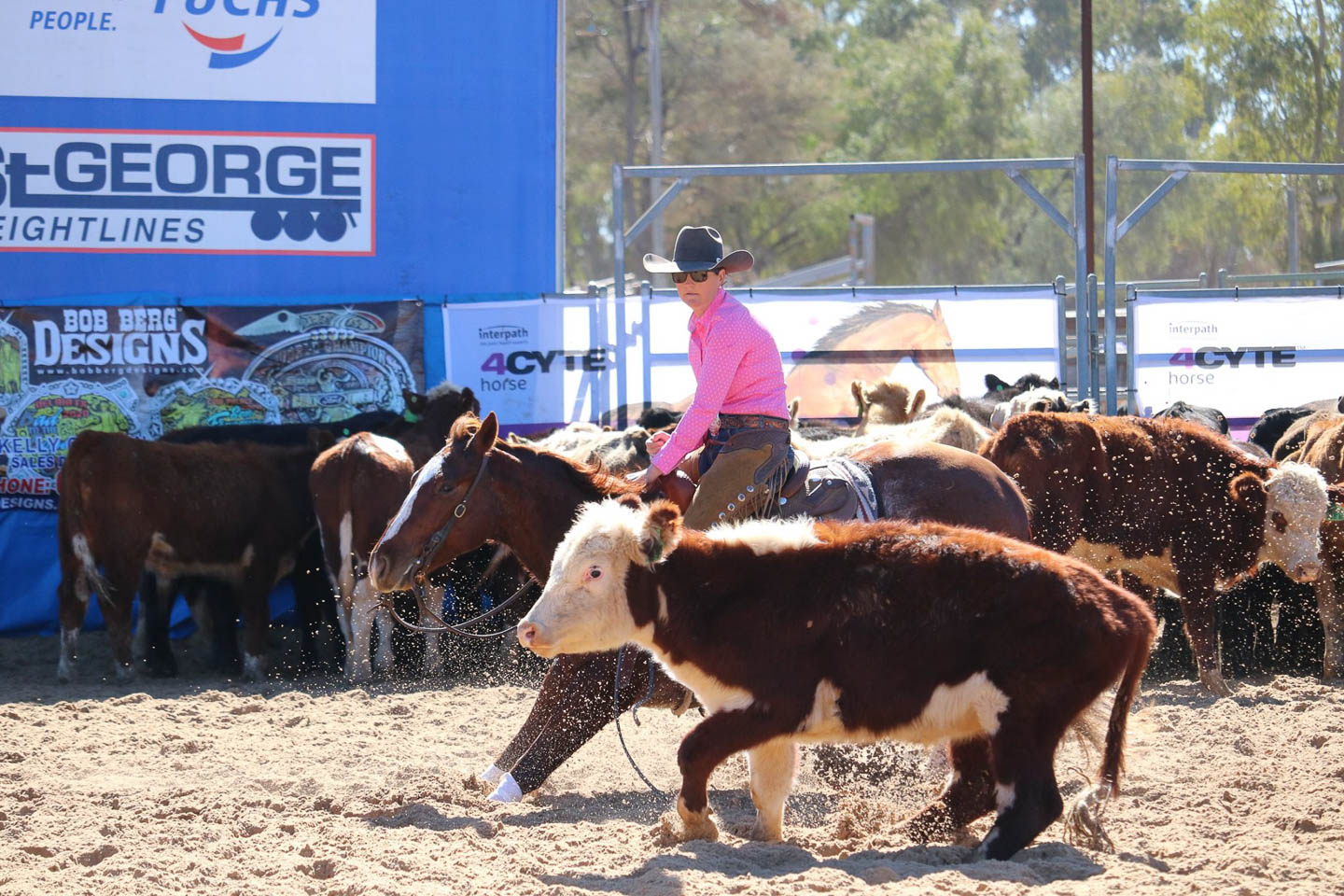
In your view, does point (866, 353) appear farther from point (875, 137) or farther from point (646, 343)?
point (875, 137)

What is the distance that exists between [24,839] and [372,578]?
1627 millimetres

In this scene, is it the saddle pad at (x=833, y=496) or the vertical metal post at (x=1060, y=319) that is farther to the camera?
the vertical metal post at (x=1060, y=319)

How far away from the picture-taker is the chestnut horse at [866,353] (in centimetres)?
1083

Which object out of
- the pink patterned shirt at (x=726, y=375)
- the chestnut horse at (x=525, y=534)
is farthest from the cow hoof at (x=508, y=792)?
the pink patterned shirt at (x=726, y=375)

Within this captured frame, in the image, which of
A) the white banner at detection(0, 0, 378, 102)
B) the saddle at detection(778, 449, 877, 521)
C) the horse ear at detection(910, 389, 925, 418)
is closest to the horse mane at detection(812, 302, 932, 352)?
the horse ear at detection(910, 389, 925, 418)

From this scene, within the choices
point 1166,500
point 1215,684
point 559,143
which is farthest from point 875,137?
point 1215,684

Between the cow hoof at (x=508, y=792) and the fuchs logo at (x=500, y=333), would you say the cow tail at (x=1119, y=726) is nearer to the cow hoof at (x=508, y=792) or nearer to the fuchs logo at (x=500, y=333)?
the cow hoof at (x=508, y=792)

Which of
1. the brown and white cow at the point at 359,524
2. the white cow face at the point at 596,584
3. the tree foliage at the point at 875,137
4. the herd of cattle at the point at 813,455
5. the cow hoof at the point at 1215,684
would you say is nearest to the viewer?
the white cow face at the point at 596,584

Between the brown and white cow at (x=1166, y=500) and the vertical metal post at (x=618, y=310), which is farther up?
the vertical metal post at (x=618, y=310)

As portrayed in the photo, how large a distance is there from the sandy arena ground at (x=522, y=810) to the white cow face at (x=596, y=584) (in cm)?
73

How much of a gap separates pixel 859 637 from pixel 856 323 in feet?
21.1

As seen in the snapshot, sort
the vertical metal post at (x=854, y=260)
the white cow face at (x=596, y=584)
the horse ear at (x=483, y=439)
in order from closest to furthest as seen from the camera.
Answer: the white cow face at (x=596, y=584) → the horse ear at (x=483, y=439) → the vertical metal post at (x=854, y=260)

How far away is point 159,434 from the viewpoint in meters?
10.8

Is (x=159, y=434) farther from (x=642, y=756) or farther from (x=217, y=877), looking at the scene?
(x=217, y=877)
